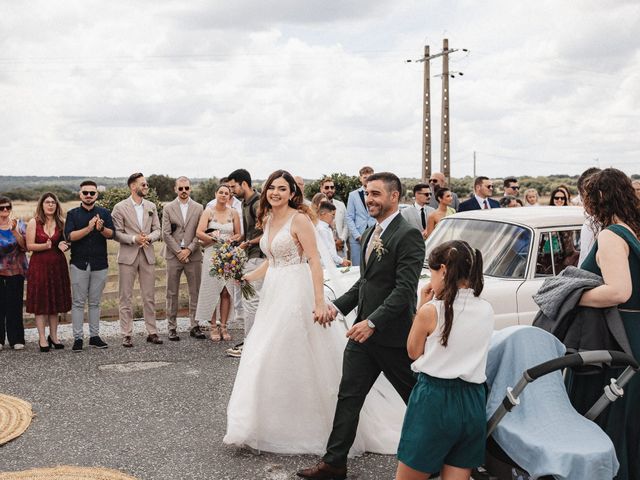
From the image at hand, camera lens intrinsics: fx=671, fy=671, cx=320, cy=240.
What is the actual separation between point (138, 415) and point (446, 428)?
13.2ft

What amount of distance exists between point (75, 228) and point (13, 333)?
1.76 meters

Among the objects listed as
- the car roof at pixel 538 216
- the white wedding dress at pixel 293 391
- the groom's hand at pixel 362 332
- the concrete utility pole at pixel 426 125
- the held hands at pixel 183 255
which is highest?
the concrete utility pole at pixel 426 125

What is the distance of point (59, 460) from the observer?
18.2 ft

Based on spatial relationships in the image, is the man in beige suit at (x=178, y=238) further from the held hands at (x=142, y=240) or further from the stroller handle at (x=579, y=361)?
the stroller handle at (x=579, y=361)

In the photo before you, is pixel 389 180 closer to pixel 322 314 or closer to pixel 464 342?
pixel 322 314

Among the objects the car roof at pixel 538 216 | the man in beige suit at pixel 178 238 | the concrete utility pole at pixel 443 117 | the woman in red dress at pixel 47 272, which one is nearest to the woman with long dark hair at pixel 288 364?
the car roof at pixel 538 216

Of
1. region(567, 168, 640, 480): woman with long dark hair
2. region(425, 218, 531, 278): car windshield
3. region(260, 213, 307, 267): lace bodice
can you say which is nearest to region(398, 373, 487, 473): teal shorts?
region(567, 168, 640, 480): woman with long dark hair

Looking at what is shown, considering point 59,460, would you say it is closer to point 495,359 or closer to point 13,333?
point 495,359

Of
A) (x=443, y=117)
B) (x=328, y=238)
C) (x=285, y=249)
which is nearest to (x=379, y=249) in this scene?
(x=285, y=249)

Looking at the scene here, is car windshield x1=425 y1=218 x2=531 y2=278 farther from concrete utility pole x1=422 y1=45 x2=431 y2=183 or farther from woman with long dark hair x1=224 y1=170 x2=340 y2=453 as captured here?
concrete utility pole x1=422 y1=45 x2=431 y2=183

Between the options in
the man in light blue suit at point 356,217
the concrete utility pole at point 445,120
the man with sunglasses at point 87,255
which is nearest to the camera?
the man with sunglasses at point 87,255

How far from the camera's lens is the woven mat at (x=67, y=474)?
202 inches

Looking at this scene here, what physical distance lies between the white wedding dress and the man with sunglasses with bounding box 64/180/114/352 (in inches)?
178

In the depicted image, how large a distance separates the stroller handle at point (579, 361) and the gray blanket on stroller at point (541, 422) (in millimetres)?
304
